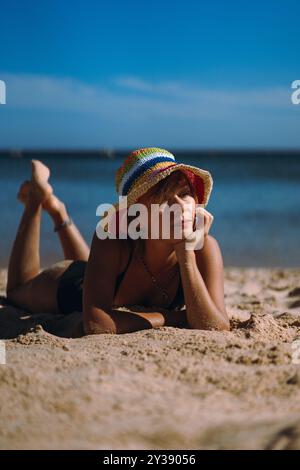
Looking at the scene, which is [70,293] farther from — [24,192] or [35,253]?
[24,192]

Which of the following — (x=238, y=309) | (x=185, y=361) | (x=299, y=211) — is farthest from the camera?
(x=299, y=211)

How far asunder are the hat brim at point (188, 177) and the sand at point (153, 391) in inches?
26.2

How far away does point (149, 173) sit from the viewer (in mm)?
2830

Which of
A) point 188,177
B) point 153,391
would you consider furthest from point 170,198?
point 153,391

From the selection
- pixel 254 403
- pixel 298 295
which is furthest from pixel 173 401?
pixel 298 295

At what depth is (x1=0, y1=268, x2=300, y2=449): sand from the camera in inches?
68.7

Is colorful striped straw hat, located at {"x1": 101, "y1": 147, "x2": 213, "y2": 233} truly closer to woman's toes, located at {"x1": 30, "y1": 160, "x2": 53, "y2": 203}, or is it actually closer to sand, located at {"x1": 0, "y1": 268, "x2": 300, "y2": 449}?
sand, located at {"x1": 0, "y1": 268, "x2": 300, "y2": 449}

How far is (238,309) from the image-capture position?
13.1ft

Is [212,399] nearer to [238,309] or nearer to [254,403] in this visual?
[254,403]

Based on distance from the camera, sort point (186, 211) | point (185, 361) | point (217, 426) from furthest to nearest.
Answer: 1. point (186, 211)
2. point (185, 361)
3. point (217, 426)

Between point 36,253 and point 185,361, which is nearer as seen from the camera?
point 185,361

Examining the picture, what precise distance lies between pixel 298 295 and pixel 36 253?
6.92ft

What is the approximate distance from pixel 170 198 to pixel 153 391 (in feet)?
3.67

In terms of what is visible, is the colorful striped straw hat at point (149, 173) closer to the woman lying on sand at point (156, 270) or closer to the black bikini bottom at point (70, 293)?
the woman lying on sand at point (156, 270)
